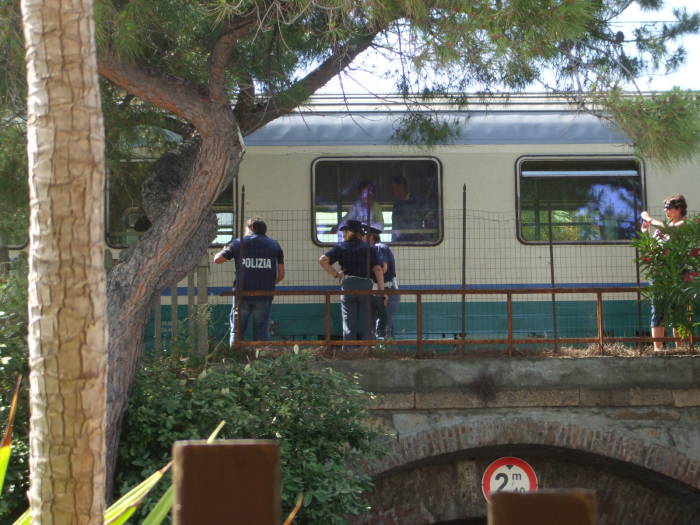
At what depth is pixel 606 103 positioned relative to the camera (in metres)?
7.26

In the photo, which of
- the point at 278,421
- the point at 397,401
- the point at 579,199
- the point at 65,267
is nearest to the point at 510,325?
the point at 397,401

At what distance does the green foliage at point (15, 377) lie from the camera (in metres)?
5.80

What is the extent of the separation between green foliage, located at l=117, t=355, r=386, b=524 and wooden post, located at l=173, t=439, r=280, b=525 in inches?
180

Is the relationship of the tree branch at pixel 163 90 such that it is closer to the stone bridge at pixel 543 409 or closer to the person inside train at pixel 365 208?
the stone bridge at pixel 543 409

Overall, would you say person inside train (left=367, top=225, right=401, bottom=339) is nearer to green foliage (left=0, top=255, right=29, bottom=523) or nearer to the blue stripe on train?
the blue stripe on train

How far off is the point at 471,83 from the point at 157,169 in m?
2.88

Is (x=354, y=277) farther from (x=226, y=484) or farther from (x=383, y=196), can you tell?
(x=226, y=484)

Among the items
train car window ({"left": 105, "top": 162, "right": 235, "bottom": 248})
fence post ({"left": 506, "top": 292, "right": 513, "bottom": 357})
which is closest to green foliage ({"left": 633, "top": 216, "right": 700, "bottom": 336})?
fence post ({"left": 506, "top": 292, "right": 513, "bottom": 357})

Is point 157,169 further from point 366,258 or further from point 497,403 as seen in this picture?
point 497,403

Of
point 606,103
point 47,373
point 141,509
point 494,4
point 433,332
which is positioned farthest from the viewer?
point 433,332

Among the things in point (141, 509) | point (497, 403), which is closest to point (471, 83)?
point (497, 403)

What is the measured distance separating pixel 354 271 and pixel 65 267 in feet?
24.3

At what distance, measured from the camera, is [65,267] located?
2.24m

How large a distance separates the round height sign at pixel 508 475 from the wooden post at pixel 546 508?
785 cm
